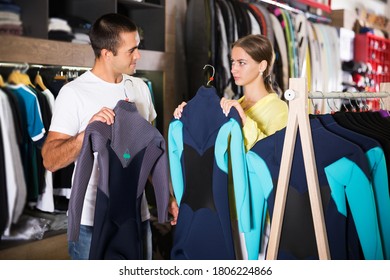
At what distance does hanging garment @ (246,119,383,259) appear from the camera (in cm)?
177

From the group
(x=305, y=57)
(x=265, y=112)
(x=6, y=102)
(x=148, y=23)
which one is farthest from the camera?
(x=305, y=57)

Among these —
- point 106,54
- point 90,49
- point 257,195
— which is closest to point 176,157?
point 257,195

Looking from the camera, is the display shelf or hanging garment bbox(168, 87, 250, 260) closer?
hanging garment bbox(168, 87, 250, 260)

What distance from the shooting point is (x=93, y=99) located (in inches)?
80.4

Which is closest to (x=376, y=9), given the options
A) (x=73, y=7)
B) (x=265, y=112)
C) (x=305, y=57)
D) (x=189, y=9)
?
(x=305, y=57)

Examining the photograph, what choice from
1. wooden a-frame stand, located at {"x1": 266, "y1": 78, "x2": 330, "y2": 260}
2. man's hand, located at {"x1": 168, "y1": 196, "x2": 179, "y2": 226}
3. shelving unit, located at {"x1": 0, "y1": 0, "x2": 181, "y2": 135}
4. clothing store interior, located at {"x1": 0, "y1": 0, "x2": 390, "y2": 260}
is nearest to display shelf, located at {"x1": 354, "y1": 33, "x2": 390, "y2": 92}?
clothing store interior, located at {"x1": 0, "y1": 0, "x2": 390, "y2": 260}

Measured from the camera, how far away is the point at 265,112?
84.4 inches

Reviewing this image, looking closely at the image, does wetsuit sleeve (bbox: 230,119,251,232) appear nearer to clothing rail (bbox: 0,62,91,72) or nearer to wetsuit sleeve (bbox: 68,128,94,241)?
wetsuit sleeve (bbox: 68,128,94,241)

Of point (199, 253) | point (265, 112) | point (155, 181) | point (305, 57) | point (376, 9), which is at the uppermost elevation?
point (376, 9)

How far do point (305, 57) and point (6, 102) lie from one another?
2679mm

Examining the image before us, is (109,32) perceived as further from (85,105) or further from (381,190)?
(381,190)

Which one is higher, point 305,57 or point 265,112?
point 305,57

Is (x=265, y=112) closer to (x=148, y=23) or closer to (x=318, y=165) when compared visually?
(x=318, y=165)

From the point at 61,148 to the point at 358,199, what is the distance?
1068 mm
